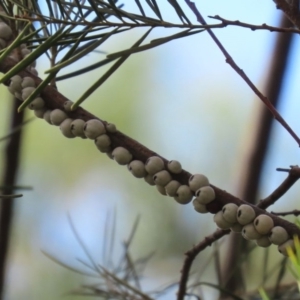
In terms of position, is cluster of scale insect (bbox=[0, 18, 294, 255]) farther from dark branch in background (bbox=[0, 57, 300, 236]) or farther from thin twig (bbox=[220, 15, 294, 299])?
thin twig (bbox=[220, 15, 294, 299])

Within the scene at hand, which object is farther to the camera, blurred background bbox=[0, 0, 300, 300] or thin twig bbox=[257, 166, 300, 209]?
blurred background bbox=[0, 0, 300, 300]

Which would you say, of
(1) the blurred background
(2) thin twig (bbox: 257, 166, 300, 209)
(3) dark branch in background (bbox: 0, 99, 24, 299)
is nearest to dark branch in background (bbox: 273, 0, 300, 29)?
(2) thin twig (bbox: 257, 166, 300, 209)

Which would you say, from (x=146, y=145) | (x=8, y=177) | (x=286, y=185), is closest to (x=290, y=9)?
(x=286, y=185)

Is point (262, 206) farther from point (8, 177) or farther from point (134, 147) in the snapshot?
point (8, 177)

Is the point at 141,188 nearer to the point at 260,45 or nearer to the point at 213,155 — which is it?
the point at 213,155

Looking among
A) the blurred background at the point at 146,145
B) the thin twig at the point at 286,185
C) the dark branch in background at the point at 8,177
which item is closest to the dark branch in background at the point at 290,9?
the thin twig at the point at 286,185

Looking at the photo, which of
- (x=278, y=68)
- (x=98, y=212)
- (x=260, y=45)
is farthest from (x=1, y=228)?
(x=260, y=45)

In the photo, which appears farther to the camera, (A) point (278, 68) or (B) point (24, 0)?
(A) point (278, 68)
